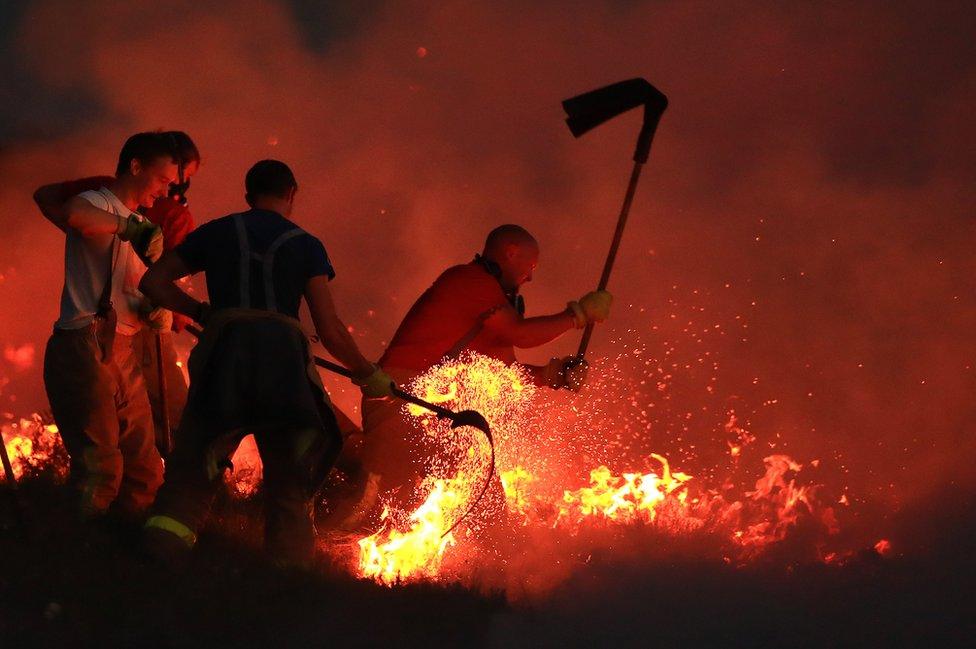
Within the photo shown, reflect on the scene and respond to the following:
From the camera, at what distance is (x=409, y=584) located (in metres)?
6.19

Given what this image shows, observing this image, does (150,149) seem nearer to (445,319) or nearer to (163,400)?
(163,400)

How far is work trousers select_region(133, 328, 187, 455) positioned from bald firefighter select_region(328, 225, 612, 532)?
2.99 feet

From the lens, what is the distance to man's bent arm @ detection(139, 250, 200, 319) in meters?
5.67

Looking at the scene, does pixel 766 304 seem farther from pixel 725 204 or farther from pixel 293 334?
pixel 293 334

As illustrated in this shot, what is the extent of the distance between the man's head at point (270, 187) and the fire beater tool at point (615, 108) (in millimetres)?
1861

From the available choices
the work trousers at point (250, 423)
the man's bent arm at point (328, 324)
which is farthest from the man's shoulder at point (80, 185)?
the man's bent arm at point (328, 324)

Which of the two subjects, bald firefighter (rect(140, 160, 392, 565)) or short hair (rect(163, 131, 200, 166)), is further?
short hair (rect(163, 131, 200, 166))

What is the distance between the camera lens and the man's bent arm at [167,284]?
5.67 m

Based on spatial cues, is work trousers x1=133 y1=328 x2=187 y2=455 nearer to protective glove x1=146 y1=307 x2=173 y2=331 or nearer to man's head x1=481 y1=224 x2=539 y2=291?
protective glove x1=146 y1=307 x2=173 y2=331

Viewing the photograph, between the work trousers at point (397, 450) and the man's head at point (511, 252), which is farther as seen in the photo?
the man's head at point (511, 252)

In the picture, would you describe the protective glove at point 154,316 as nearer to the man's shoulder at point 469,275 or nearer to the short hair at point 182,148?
the short hair at point 182,148

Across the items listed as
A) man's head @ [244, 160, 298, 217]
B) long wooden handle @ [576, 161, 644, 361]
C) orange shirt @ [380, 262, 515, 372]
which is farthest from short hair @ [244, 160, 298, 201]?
long wooden handle @ [576, 161, 644, 361]

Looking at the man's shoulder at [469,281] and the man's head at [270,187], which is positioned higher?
the man's shoulder at [469,281]

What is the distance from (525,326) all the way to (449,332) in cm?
38
